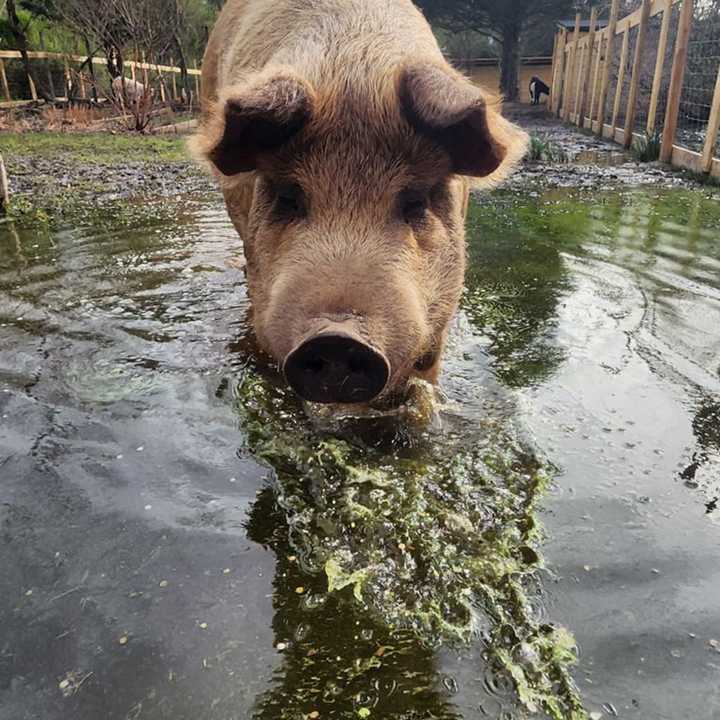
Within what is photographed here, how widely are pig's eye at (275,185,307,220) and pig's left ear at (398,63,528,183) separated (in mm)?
478

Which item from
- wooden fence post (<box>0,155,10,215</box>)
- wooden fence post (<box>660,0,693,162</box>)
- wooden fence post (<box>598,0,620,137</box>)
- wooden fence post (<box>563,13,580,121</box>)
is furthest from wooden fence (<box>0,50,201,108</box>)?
wooden fence post (<box>660,0,693,162</box>)

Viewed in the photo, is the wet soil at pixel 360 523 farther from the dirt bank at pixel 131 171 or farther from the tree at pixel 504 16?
the tree at pixel 504 16

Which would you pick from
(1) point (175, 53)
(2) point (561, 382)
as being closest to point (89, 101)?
(1) point (175, 53)

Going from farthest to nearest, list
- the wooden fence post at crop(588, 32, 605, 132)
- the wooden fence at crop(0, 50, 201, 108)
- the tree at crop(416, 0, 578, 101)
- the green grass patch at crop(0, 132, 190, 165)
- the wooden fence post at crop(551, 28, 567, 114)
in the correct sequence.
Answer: the tree at crop(416, 0, 578, 101)
the wooden fence post at crop(551, 28, 567, 114)
the wooden fence at crop(0, 50, 201, 108)
the wooden fence post at crop(588, 32, 605, 132)
the green grass patch at crop(0, 132, 190, 165)

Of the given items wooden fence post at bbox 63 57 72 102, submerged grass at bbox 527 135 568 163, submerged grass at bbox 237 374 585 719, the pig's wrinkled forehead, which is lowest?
submerged grass at bbox 527 135 568 163

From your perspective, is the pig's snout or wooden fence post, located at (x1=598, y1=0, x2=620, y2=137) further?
wooden fence post, located at (x1=598, y1=0, x2=620, y2=137)

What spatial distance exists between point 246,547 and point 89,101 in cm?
2212

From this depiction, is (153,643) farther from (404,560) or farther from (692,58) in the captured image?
(692,58)

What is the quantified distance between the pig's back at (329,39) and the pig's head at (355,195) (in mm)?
158

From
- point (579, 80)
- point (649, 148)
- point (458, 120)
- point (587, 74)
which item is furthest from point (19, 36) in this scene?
point (458, 120)

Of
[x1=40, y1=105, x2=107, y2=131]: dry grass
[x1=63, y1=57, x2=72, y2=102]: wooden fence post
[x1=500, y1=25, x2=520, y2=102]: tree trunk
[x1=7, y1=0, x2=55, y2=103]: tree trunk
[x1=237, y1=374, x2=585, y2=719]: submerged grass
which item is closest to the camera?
[x1=237, y1=374, x2=585, y2=719]: submerged grass

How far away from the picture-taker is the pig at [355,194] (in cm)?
211

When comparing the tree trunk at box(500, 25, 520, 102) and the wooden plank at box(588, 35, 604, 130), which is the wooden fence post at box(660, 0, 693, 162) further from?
the tree trunk at box(500, 25, 520, 102)

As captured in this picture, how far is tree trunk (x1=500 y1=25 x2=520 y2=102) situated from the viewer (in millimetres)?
30227
